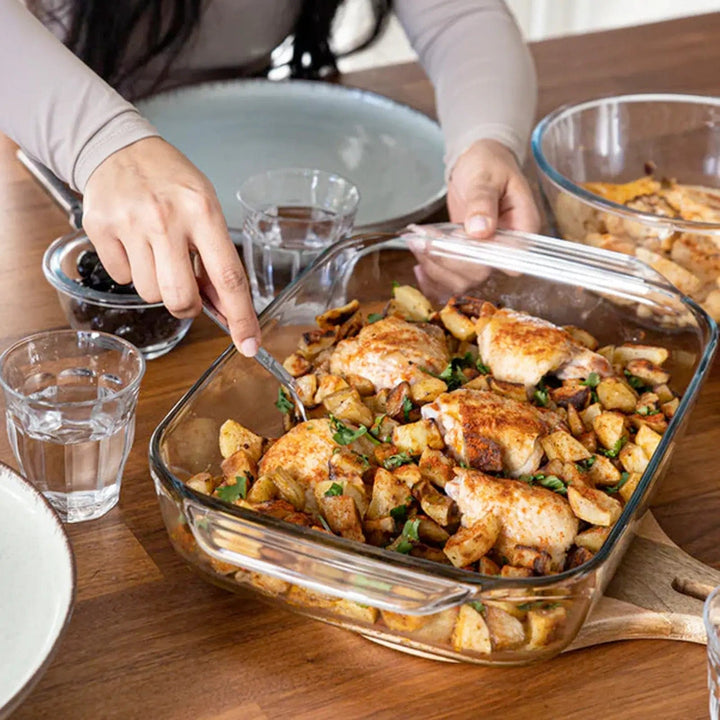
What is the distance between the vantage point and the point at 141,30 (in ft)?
7.01

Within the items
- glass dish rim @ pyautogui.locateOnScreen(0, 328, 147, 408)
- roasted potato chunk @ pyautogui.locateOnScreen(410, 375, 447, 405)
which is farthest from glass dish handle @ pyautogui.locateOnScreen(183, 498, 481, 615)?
roasted potato chunk @ pyautogui.locateOnScreen(410, 375, 447, 405)

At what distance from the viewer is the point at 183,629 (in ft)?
3.45

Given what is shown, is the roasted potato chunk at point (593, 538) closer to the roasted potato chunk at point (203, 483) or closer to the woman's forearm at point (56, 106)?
the roasted potato chunk at point (203, 483)

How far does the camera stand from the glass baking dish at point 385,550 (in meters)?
0.91

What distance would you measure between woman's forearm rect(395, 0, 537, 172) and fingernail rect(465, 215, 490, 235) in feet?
1.03

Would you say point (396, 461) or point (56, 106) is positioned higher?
point (56, 106)

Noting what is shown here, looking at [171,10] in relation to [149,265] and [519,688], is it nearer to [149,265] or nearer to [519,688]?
[149,265]

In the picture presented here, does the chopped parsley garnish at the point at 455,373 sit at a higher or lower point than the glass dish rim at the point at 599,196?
lower

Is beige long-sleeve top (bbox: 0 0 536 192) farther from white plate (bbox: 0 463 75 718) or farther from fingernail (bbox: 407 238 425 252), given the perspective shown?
white plate (bbox: 0 463 75 718)

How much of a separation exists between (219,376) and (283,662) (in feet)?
1.02

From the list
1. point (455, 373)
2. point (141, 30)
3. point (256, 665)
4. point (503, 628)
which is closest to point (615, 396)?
point (455, 373)

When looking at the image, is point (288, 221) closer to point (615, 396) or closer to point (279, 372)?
point (279, 372)

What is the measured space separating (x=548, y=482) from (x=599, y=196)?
60 cm

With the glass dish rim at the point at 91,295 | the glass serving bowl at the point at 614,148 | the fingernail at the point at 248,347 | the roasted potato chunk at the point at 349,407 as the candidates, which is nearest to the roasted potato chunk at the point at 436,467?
the roasted potato chunk at the point at 349,407
